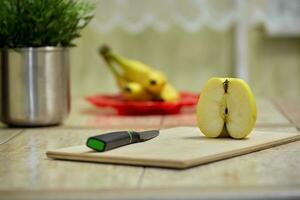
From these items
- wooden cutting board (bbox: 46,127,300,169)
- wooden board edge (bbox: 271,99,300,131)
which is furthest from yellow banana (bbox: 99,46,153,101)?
wooden cutting board (bbox: 46,127,300,169)

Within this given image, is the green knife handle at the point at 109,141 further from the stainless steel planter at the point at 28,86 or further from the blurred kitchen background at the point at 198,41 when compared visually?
the blurred kitchen background at the point at 198,41

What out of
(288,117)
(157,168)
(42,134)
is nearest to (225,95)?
(157,168)

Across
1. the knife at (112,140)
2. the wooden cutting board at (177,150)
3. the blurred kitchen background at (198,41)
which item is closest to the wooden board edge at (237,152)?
the wooden cutting board at (177,150)

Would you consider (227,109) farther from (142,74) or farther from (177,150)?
(142,74)

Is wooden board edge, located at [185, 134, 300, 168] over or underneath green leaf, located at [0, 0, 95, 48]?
underneath

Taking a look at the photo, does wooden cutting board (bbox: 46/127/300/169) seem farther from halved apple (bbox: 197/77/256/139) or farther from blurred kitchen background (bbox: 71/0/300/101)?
blurred kitchen background (bbox: 71/0/300/101)

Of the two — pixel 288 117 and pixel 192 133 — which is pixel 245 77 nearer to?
pixel 288 117

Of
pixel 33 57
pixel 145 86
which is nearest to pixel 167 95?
pixel 145 86

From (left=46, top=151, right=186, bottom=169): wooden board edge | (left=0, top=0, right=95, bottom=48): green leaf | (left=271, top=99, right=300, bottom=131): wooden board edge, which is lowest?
(left=271, top=99, right=300, bottom=131): wooden board edge
